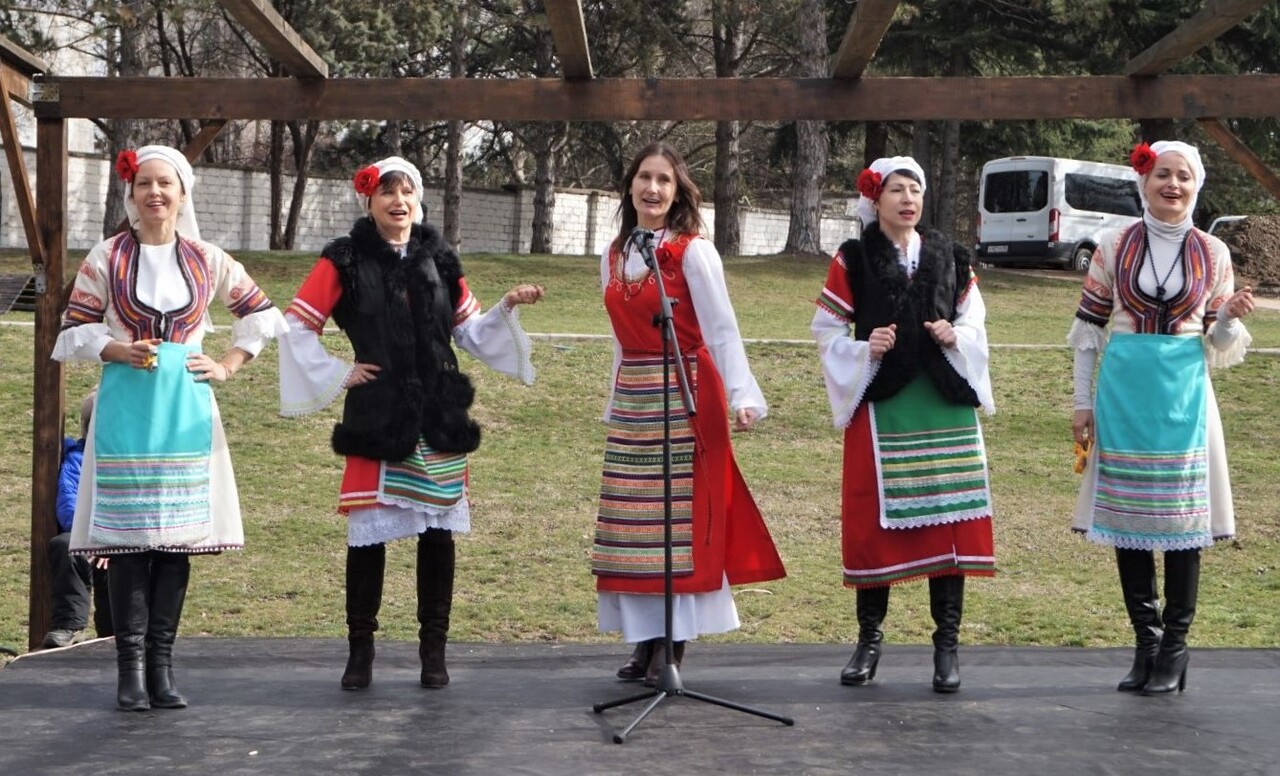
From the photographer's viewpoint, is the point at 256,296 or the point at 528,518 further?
the point at 528,518

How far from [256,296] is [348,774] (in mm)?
1730

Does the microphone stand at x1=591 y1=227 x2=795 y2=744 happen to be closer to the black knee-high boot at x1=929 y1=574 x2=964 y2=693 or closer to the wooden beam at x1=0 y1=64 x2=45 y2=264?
Result: the black knee-high boot at x1=929 y1=574 x2=964 y2=693

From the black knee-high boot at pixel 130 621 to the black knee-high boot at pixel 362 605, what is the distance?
0.58 meters

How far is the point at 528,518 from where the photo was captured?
29.8 feet

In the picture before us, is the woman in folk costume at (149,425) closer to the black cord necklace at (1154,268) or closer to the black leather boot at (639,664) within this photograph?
the black leather boot at (639,664)

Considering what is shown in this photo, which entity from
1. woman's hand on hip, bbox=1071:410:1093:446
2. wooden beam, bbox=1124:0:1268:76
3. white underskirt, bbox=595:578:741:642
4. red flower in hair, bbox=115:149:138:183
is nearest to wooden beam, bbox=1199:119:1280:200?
wooden beam, bbox=1124:0:1268:76

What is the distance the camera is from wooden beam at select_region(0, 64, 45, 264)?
18.5ft

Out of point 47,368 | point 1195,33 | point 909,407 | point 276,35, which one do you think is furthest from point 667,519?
point 47,368

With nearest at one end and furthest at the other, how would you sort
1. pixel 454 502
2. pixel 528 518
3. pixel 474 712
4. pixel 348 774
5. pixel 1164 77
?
pixel 348 774 → pixel 474 712 → pixel 454 502 → pixel 1164 77 → pixel 528 518

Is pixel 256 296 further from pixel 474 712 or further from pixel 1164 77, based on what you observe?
pixel 1164 77

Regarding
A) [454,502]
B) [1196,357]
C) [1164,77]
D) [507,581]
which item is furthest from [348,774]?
[507,581]

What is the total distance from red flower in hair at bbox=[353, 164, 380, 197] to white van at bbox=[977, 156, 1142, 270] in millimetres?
19711

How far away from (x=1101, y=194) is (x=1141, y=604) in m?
20.3

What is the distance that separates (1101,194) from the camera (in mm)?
24281
